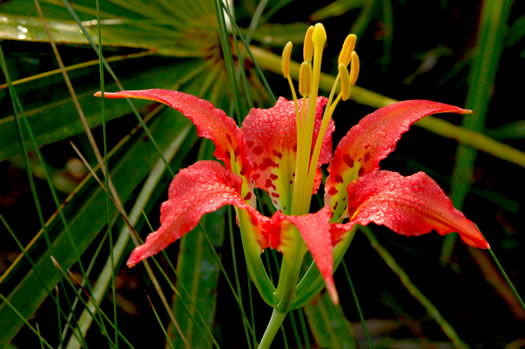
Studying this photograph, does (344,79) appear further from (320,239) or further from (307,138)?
(320,239)

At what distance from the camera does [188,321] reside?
76 cm

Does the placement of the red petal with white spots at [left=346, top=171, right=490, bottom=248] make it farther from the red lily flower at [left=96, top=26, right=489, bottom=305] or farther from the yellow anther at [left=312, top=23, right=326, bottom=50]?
the yellow anther at [left=312, top=23, right=326, bottom=50]

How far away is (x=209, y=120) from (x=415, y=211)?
20cm

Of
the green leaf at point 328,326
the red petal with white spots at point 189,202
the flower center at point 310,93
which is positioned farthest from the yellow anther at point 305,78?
the green leaf at point 328,326

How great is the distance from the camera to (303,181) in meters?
0.52

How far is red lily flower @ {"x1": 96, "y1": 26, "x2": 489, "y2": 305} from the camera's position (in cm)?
42

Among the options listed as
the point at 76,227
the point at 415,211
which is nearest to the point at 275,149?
the point at 415,211

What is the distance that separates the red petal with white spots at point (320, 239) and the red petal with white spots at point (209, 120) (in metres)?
0.13

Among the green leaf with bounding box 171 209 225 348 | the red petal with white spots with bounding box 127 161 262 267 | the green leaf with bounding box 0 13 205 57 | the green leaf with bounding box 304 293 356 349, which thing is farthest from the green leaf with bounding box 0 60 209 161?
the green leaf with bounding box 304 293 356 349

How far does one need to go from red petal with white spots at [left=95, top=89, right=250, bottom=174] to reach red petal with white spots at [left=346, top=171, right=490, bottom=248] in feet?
0.44

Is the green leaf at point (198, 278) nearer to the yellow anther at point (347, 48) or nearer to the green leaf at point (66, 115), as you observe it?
the green leaf at point (66, 115)

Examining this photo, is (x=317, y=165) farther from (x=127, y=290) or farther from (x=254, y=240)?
(x=127, y=290)

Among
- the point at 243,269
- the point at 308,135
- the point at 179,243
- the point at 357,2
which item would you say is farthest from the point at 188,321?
the point at 357,2

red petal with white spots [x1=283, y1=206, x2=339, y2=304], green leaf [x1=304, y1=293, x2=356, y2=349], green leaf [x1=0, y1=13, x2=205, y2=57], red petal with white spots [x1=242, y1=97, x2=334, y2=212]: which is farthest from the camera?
green leaf [x1=304, y1=293, x2=356, y2=349]
